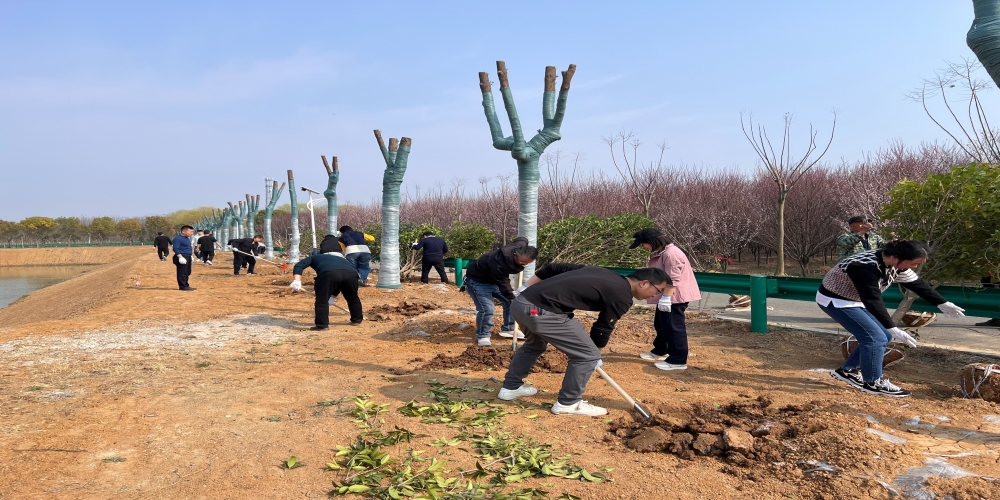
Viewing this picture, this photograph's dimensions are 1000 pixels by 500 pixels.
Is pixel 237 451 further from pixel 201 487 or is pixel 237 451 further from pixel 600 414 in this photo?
pixel 600 414

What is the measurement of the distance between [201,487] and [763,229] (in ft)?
70.5

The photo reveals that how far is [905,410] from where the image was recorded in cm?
457

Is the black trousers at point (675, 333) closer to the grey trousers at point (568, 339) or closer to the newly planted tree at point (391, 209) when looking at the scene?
the grey trousers at point (568, 339)

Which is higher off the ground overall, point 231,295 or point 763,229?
point 763,229

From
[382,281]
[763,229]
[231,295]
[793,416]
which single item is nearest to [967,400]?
[793,416]

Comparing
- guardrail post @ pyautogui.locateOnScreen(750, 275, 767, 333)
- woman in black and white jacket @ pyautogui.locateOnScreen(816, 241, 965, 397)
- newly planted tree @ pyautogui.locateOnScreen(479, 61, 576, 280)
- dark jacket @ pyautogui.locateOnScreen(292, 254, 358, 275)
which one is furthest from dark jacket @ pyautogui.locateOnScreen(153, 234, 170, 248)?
woman in black and white jacket @ pyautogui.locateOnScreen(816, 241, 965, 397)

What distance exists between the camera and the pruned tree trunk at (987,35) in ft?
12.3

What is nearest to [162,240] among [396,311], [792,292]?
[396,311]

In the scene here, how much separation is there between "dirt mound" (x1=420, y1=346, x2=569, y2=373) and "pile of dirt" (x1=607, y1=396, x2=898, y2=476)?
1.72m

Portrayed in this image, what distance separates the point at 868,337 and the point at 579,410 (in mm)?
2514

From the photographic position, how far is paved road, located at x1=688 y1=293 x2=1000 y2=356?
23.8ft

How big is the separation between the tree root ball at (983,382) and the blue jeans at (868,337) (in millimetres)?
589

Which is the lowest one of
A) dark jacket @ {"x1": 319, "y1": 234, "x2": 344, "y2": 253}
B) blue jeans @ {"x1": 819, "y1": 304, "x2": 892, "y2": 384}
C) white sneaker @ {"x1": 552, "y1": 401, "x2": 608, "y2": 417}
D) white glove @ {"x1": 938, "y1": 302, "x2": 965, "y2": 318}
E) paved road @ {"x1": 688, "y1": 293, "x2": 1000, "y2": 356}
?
white sneaker @ {"x1": 552, "y1": 401, "x2": 608, "y2": 417}

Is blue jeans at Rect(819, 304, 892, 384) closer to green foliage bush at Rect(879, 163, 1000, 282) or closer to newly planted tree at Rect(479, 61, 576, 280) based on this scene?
green foliage bush at Rect(879, 163, 1000, 282)
